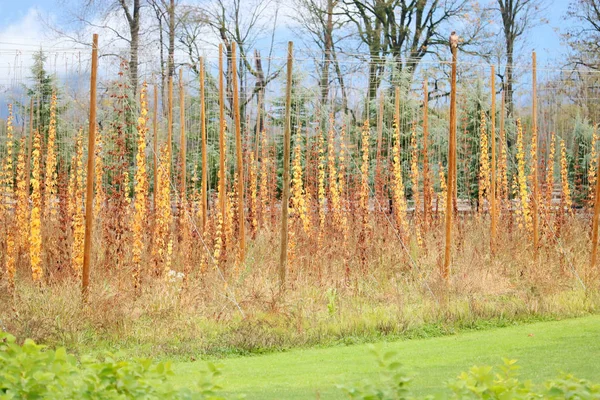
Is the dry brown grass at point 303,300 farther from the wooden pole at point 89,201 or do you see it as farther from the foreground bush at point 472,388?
the foreground bush at point 472,388

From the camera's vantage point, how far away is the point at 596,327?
8.36 m

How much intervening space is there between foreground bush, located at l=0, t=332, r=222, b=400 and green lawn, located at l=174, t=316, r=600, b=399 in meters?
2.12

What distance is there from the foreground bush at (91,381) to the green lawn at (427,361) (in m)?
2.12

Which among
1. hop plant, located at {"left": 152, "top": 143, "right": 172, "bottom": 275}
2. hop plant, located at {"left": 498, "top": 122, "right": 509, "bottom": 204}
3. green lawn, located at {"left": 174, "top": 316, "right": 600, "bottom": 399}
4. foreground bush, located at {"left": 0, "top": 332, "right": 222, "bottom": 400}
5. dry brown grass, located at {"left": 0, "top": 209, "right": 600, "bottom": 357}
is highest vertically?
hop plant, located at {"left": 498, "top": 122, "right": 509, "bottom": 204}

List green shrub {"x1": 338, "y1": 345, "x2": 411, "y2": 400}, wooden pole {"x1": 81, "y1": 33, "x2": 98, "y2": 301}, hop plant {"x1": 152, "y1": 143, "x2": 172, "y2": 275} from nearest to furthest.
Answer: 1. green shrub {"x1": 338, "y1": 345, "x2": 411, "y2": 400}
2. wooden pole {"x1": 81, "y1": 33, "x2": 98, "y2": 301}
3. hop plant {"x1": 152, "y1": 143, "x2": 172, "y2": 275}

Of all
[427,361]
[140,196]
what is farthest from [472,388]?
[140,196]

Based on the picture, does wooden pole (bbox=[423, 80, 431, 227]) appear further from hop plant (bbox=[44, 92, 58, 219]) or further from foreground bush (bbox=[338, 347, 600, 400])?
foreground bush (bbox=[338, 347, 600, 400])

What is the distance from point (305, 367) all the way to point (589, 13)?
19.7m

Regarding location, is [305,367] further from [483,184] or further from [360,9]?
[360,9]

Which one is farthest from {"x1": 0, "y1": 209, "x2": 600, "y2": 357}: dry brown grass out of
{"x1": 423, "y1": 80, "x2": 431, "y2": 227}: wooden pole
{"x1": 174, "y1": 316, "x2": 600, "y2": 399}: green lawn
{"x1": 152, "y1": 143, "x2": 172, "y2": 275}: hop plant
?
{"x1": 423, "y1": 80, "x2": 431, "y2": 227}: wooden pole

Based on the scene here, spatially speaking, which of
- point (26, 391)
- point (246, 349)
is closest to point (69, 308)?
point (246, 349)

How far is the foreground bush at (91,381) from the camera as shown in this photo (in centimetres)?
326

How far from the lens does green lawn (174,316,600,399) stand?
5875 mm

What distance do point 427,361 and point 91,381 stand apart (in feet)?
13.7
